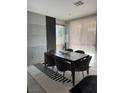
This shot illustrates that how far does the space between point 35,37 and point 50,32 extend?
40.1 inches

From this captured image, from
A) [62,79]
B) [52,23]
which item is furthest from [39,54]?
[62,79]

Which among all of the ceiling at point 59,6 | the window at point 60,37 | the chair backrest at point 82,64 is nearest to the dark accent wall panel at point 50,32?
the window at point 60,37

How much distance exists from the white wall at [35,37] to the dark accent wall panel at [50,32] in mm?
235

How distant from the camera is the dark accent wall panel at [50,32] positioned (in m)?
5.84

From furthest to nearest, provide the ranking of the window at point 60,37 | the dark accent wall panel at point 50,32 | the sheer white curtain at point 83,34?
the window at point 60,37
the dark accent wall panel at point 50,32
the sheer white curtain at point 83,34

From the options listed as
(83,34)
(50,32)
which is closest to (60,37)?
(50,32)

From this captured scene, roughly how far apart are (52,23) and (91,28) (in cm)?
215

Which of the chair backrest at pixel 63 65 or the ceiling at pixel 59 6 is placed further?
the ceiling at pixel 59 6

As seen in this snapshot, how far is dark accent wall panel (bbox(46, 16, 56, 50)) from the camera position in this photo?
5.84m

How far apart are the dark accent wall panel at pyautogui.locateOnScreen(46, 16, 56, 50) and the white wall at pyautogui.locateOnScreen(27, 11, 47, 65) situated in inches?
9.3

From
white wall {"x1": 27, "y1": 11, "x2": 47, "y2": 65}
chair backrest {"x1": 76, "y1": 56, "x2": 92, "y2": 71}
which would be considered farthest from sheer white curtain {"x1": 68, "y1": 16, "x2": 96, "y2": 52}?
chair backrest {"x1": 76, "y1": 56, "x2": 92, "y2": 71}

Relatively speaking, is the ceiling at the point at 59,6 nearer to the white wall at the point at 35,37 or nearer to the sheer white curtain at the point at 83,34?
the white wall at the point at 35,37

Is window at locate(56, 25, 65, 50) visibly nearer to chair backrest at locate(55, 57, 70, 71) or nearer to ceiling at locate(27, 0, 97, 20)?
ceiling at locate(27, 0, 97, 20)
